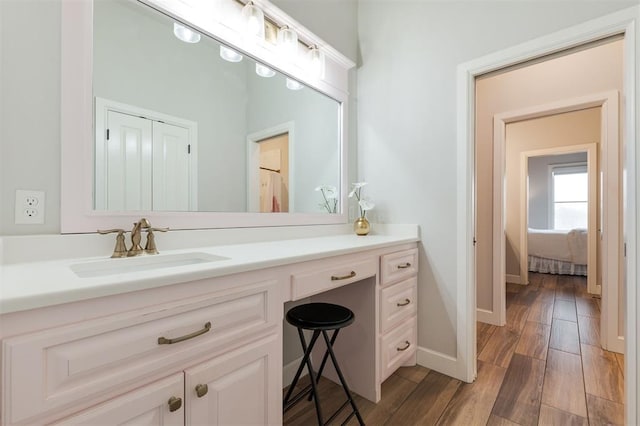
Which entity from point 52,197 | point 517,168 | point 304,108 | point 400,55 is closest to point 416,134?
point 400,55

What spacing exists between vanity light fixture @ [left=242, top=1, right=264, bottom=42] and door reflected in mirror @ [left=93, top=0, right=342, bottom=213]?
0.15 m

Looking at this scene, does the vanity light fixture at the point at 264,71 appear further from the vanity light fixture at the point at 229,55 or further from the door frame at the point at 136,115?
the door frame at the point at 136,115

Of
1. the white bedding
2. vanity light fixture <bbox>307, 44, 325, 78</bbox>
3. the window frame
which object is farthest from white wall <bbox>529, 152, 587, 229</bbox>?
vanity light fixture <bbox>307, 44, 325, 78</bbox>

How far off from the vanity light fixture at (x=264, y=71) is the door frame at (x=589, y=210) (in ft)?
13.3

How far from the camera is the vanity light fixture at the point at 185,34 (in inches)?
53.4

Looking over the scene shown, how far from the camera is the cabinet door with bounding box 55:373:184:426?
65cm

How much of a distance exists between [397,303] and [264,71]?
1.61 meters

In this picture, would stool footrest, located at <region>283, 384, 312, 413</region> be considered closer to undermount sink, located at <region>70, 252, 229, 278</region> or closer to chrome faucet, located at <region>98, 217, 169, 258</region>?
undermount sink, located at <region>70, 252, 229, 278</region>

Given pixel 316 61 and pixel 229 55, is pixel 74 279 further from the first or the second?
pixel 316 61

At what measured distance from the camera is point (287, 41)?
1766 millimetres

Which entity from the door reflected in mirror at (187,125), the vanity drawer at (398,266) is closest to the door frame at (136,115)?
the door reflected in mirror at (187,125)

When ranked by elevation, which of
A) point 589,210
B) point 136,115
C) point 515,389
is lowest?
point 515,389

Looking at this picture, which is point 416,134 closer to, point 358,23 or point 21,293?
point 358,23

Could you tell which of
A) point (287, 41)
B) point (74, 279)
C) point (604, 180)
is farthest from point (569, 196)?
point (74, 279)
